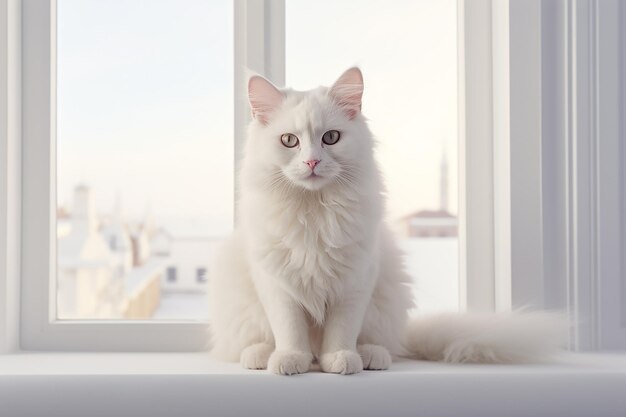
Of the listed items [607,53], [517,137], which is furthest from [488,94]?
[607,53]

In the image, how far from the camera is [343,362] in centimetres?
123

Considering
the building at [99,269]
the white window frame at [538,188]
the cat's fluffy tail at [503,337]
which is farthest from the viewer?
the building at [99,269]

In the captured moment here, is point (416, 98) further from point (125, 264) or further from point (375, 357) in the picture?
point (125, 264)

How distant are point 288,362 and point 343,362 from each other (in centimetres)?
11

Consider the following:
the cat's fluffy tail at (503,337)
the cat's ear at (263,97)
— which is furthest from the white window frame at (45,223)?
the cat's fluffy tail at (503,337)

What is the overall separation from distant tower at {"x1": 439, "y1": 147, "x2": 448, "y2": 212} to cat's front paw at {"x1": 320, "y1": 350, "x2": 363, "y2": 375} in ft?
2.13

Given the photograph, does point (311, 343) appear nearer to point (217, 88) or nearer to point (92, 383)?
point (92, 383)

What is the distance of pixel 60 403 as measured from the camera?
123 cm

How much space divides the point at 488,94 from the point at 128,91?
966 millimetres

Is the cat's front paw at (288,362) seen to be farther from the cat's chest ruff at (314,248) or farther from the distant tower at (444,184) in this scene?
the distant tower at (444,184)

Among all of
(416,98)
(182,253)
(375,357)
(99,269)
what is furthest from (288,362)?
(416,98)

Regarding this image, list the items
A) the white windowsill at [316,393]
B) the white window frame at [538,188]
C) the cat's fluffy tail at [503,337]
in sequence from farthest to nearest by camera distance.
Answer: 1. the white window frame at [538,188]
2. the cat's fluffy tail at [503,337]
3. the white windowsill at [316,393]

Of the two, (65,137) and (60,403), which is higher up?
(65,137)

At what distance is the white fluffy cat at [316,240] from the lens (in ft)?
4.17
